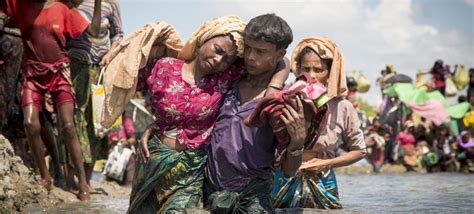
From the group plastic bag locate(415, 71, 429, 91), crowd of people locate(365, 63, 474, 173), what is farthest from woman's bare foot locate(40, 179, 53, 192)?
plastic bag locate(415, 71, 429, 91)

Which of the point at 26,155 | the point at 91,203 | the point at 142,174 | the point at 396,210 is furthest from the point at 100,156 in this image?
the point at 142,174

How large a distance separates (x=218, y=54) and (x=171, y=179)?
0.71 m

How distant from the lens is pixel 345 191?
1025cm

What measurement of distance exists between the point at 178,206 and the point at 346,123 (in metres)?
1.58

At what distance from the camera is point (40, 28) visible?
7395 mm

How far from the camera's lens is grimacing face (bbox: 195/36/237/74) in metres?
4.14

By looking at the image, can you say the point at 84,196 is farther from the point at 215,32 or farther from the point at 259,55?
the point at 259,55

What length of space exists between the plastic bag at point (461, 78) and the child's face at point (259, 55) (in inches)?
760

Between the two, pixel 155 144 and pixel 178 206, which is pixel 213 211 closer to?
pixel 178 206

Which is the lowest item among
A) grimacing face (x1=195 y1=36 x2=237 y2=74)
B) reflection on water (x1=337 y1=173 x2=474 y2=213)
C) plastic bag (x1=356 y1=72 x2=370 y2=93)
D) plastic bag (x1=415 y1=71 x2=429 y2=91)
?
Answer: plastic bag (x1=356 y1=72 x2=370 y2=93)

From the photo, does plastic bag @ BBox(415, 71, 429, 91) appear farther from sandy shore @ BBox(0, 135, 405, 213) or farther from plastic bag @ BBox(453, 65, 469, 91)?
sandy shore @ BBox(0, 135, 405, 213)

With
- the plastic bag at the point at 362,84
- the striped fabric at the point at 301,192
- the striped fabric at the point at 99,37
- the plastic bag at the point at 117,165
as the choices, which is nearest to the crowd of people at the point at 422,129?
the plastic bag at the point at 362,84

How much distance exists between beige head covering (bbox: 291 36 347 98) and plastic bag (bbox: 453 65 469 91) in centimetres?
1802

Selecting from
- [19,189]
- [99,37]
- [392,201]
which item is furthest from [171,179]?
[392,201]
